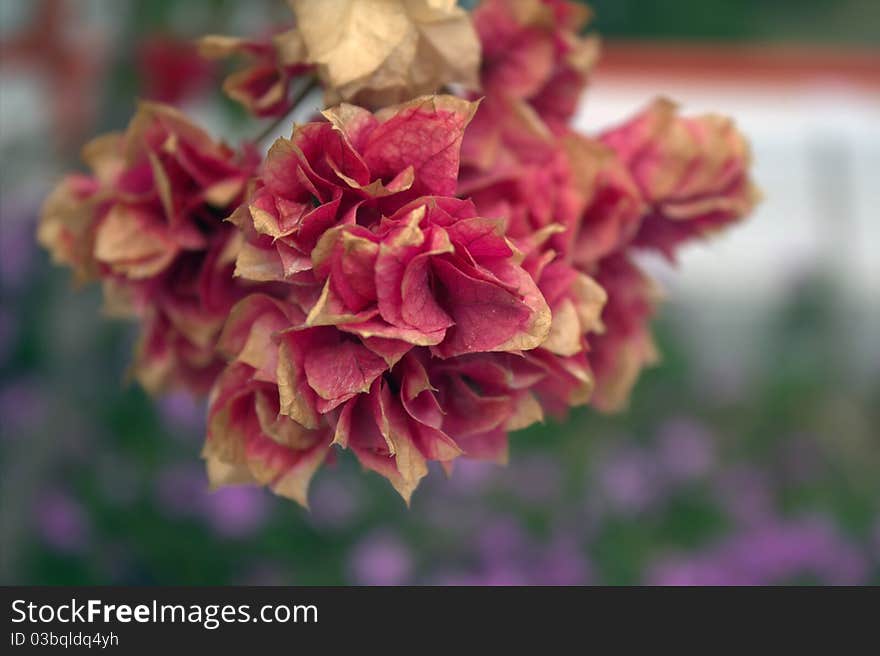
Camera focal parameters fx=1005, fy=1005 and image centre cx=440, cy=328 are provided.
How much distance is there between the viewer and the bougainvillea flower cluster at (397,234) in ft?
1.17

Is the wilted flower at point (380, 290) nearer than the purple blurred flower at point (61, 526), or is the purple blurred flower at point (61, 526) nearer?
the wilted flower at point (380, 290)

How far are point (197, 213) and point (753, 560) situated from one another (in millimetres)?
1086

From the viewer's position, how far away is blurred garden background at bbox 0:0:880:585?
44.2 inches

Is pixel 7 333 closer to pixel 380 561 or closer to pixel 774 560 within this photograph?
pixel 380 561

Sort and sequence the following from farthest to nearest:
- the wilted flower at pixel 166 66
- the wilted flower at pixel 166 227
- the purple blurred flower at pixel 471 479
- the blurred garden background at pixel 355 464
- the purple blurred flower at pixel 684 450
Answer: the purple blurred flower at pixel 684 450 → the purple blurred flower at pixel 471 479 → the blurred garden background at pixel 355 464 → the wilted flower at pixel 166 66 → the wilted flower at pixel 166 227

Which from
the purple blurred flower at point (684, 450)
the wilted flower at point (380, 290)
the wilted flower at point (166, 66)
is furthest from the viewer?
the purple blurred flower at point (684, 450)

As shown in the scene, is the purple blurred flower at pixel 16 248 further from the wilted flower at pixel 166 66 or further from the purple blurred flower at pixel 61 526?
the wilted flower at pixel 166 66

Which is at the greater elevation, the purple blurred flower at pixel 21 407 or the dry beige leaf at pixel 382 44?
the dry beige leaf at pixel 382 44

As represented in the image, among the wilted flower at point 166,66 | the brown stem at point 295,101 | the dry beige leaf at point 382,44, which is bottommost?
the wilted flower at point 166,66

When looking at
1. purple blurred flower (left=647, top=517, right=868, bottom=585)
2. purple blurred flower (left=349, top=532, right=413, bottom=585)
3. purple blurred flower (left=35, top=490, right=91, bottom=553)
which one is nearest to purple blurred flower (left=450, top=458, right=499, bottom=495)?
purple blurred flower (left=349, top=532, right=413, bottom=585)

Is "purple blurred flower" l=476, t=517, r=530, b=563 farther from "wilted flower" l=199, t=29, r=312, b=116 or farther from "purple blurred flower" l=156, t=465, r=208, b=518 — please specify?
"wilted flower" l=199, t=29, r=312, b=116

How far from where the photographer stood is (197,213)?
Result: 18.3 inches

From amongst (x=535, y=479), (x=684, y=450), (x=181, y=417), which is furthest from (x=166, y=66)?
(x=684, y=450)

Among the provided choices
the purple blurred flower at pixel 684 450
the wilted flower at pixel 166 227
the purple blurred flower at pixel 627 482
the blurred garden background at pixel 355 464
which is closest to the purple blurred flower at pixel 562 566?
the blurred garden background at pixel 355 464
